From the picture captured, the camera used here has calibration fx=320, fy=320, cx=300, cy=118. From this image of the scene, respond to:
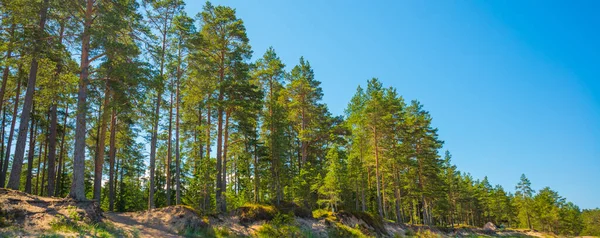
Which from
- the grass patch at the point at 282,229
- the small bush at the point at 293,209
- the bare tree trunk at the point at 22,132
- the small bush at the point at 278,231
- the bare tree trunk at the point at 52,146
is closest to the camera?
the bare tree trunk at the point at 22,132

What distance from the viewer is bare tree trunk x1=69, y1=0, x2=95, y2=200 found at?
13.8 meters

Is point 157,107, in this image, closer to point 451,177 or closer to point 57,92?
point 57,92

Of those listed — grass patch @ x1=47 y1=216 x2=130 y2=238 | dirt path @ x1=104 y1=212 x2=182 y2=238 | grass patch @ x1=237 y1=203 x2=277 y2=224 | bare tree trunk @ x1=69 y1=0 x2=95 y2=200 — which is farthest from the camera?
grass patch @ x1=237 y1=203 x2=277 y2=224

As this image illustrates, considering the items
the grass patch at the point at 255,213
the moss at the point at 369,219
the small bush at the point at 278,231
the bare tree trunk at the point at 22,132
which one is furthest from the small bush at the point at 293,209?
the bare tree trunk at the point at 22,132

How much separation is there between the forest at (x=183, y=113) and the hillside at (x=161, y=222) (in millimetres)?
1287

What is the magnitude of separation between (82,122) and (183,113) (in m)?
16.0

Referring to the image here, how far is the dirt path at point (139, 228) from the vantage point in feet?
43.5

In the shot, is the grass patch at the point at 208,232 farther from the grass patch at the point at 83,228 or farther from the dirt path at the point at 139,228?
the grass patch at the point at 83,228

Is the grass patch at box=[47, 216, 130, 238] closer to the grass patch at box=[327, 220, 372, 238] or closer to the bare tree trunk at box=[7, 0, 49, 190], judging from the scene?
the bare tree trunk at box=[7, 0, 49, 190]

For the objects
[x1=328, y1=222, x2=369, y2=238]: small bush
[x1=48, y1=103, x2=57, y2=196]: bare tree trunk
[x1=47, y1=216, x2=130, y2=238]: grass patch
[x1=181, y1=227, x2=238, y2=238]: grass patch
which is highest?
[x1=48, y1=103, x2=57, y2=196]: bare tree trunk

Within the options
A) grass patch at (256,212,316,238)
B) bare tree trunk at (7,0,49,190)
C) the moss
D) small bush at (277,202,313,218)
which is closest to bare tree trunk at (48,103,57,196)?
bare tree trunk at (7,0,49,190)

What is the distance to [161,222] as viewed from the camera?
16203 millimetres

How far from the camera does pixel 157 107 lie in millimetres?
19453

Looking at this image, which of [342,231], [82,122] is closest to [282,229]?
[342,231]
